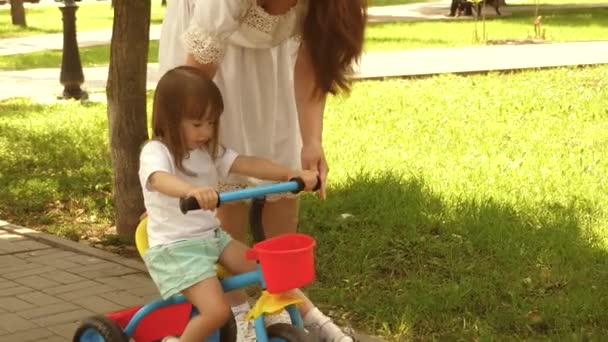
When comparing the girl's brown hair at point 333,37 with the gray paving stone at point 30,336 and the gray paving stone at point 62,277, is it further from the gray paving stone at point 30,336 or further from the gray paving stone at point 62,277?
the gray paving stone at point 62,277

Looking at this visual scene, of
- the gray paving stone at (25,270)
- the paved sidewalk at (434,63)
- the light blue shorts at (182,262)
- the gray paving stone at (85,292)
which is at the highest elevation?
the light blue shorts at (182,262)

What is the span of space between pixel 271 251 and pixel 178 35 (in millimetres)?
1067

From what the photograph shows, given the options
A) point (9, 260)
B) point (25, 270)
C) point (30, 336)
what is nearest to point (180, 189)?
point (30, 336)

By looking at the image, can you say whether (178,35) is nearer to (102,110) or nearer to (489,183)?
(489,183)

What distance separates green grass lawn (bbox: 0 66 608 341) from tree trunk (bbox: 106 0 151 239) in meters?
0.47

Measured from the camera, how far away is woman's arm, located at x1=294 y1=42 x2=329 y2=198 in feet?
14.3

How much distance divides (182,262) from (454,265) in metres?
2.40

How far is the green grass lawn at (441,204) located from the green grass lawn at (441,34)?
22.8ft

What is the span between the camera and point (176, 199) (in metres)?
4.03

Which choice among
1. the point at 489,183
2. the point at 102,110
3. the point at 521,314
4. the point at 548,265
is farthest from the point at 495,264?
the point at 102,110

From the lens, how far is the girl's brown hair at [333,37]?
4156 millimetres

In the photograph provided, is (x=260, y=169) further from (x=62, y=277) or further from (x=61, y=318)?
(x=62, y=277)

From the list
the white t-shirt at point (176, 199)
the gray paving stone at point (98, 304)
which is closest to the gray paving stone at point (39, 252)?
the gray paving stone at point (98, 304)

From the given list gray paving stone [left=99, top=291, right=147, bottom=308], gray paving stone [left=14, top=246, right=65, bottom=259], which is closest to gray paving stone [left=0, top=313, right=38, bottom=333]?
gray paving stone [left=99, top=291, right=147, bottom=308]
